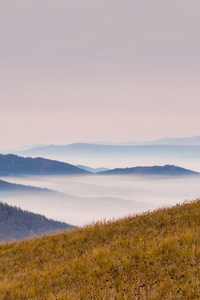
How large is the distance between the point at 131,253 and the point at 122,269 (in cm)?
97

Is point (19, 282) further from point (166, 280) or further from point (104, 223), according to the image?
point (104, 223)

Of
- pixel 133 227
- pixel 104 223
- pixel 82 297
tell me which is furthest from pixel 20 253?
pixel 82 297

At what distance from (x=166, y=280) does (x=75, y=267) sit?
9.49 ft

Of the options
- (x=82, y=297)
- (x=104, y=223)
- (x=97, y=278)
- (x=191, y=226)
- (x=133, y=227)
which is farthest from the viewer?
(x=104, y=223)

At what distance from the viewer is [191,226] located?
9.82m

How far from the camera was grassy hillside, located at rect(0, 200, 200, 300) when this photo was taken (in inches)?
235

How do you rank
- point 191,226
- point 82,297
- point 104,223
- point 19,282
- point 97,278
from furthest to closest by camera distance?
point 104,223, point 191,226, point 19,282, point 97,278, point 82,297

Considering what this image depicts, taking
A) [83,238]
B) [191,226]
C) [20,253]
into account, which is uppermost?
[191,226]

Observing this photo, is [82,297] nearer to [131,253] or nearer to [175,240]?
[131,253]

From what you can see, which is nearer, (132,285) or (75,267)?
(132,285)

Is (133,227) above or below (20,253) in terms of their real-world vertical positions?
above

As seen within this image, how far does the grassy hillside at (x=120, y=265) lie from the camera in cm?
598

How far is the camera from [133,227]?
11531 millimetres

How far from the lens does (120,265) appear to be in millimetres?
7320
